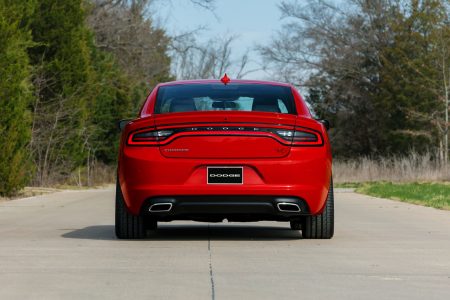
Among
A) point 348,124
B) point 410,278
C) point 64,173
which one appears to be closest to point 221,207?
point 410,278

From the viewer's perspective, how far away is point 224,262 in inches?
358

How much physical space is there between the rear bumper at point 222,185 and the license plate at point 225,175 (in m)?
0.04

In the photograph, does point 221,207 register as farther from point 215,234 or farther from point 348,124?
point 348,124

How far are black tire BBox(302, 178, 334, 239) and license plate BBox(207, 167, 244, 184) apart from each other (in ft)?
3.68

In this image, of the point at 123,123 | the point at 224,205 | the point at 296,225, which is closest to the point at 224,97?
the point at 123,123

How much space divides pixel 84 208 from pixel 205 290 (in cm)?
1170

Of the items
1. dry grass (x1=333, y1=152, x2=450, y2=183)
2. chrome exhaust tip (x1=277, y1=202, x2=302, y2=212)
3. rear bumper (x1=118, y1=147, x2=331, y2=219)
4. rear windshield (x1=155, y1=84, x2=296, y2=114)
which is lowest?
dry grass (x1=333, y1=152, x2=450, y2=183)

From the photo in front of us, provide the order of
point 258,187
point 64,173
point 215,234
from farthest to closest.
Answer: point 64,173, point 215,234, point 258,187

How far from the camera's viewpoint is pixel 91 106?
35.8 m

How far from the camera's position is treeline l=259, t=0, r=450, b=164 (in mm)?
55019

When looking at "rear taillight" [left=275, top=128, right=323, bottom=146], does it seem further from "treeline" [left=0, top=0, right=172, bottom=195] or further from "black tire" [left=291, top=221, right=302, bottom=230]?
"treeline" [left=0, top=0, right=172, bottom=195]

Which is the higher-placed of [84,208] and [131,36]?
[131,36]

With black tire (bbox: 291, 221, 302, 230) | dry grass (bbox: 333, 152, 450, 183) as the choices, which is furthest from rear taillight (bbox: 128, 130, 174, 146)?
dry grass (bbox: 333, 152, 450, 183)

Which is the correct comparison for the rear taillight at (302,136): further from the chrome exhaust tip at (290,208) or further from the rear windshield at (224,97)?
the rear windshield at (224,97)
